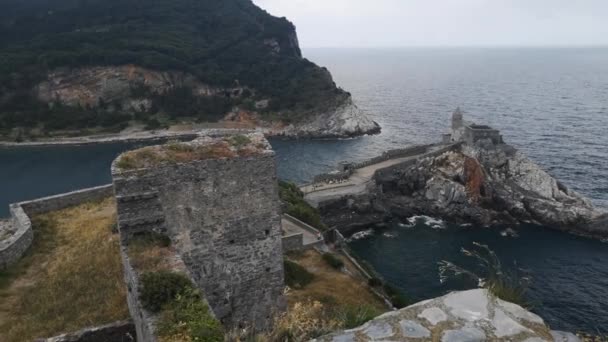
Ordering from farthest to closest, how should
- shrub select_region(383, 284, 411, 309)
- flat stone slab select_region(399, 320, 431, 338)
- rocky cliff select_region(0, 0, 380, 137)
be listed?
rocky cliff select_region(0, 0, 380, 137), shrub select_region(383, 284, 411, 309), flat stone slab select_region(399, 320, 431, 338)

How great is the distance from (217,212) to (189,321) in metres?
3.83

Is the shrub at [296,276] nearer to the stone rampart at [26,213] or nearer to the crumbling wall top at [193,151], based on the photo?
the stone rampart at [26,213]

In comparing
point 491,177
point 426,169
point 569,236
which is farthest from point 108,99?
point 569,236

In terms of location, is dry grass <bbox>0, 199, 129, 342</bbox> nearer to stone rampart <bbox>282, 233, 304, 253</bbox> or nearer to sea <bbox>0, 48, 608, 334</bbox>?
stone rampart <bbox>282, 233, 304, 253</bbox>

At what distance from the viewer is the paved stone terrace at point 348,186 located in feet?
172

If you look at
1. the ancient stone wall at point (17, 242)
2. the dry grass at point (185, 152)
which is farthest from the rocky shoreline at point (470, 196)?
→ the dry grass at point (185, 152)

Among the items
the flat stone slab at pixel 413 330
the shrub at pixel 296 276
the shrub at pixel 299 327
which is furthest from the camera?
the shrub at pixel 296 276

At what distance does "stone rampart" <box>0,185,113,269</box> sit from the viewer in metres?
18.8

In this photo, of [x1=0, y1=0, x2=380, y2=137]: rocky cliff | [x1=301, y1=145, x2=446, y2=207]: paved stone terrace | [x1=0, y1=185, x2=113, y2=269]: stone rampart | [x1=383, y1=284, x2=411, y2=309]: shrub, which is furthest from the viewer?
[x1=0, y1=0, x2=380, y2=137]: rocky cliff

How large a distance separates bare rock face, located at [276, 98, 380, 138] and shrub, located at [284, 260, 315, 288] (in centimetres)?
7542

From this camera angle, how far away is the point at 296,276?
25.1 meters

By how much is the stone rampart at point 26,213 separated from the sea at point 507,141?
18.3 m

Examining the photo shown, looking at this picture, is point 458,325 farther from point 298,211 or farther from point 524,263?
point 524,263

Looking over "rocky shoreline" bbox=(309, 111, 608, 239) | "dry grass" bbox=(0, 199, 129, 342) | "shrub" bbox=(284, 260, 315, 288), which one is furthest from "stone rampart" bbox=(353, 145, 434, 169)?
"dry grass" bbox=(0, 199, 129, 342)
